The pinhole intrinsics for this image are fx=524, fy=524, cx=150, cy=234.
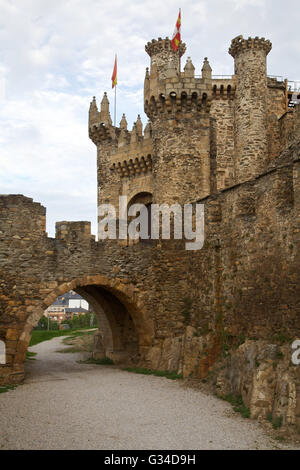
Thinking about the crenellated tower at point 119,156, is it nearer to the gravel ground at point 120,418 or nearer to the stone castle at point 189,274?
the stone castle at point 189,274

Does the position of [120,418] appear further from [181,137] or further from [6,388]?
[181,137]

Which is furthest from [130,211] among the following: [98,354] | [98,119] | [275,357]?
[275,357]

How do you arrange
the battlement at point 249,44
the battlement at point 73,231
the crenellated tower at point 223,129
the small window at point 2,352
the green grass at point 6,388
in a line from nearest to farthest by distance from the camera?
1. the green grass at point 6,388
2. the small window at point 2,352
3. the battlement at point 73,231
4. the crenellated tower at point 223,129
5. the battlement at point 249,44

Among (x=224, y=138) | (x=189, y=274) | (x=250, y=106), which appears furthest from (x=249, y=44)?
(x=189, y=274)

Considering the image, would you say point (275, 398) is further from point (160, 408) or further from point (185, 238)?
point (185, 238)

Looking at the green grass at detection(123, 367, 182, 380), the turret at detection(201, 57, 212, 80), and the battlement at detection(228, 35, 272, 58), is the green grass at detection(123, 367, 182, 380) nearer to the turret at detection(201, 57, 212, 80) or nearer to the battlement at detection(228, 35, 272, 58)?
the turret at detection(201, 57, 212, 80)

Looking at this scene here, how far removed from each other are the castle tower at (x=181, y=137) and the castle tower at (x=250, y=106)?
24.4ft

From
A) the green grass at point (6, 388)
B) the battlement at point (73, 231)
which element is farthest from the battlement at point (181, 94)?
the green grass at point (6, 388)

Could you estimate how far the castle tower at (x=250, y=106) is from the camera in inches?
947

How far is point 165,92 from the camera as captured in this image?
55.3 ft

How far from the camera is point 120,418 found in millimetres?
9961

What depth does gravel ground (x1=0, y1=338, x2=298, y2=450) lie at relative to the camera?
8367 mm

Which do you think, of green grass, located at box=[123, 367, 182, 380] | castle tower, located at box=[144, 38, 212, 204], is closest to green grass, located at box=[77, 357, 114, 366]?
green grass, located at box=[123, 367, 182, 380]

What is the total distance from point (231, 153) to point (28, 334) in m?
14.3
